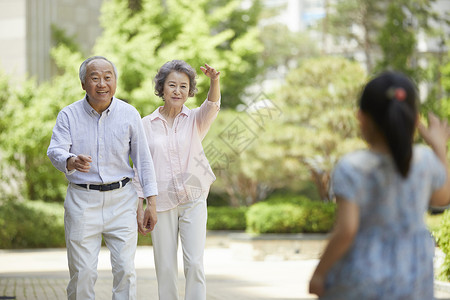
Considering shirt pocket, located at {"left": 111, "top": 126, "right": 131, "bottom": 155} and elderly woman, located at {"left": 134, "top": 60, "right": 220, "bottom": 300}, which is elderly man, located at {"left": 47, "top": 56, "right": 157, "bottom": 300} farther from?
elderly woman, located at {"left": 134, "top": 60, "right": 220, "bottom": 300}

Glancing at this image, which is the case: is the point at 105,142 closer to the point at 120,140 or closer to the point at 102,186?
the point at 120,140

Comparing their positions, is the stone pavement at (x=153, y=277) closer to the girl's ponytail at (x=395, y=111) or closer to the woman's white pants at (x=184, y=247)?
the woman's white pants at (x=184, y=247)

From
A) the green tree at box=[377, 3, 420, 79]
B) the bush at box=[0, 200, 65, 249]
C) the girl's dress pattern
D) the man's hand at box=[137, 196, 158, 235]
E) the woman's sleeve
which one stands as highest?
the green tree at box=[377, 3, 420, 79]

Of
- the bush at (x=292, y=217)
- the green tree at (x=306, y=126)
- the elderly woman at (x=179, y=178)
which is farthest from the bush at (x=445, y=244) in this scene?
the green tree at (x=306, y=126)

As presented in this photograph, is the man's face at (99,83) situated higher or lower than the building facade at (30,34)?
lower

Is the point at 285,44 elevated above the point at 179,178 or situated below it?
above

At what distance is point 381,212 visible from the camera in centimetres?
270

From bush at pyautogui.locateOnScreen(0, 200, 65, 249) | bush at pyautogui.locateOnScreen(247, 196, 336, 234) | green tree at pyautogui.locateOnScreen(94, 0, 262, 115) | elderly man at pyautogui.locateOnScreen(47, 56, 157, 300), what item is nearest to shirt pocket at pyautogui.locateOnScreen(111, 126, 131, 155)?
elderly man at pyautogui.locateOnScreen(47, 56, 157, 300)

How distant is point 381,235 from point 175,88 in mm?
3021

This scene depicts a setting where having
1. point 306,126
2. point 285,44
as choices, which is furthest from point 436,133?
point 285,44

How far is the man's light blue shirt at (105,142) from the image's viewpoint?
→ 4.91 metres

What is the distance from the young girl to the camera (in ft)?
8.73

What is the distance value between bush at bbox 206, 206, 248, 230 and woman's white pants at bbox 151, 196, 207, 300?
59.2 ft

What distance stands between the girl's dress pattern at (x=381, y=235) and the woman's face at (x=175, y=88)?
9.50 feet
